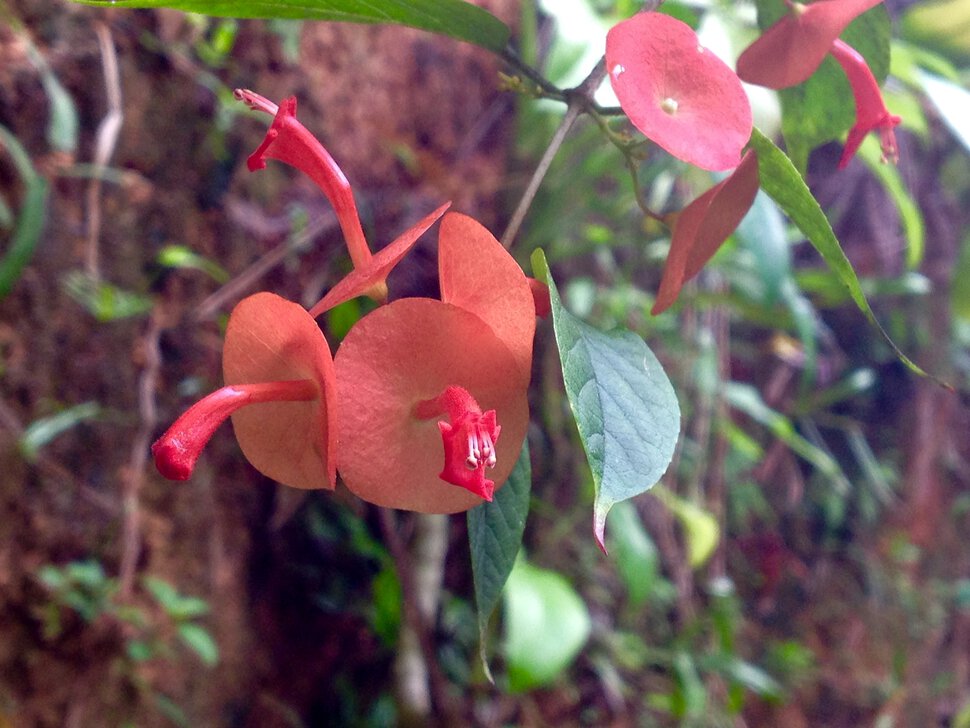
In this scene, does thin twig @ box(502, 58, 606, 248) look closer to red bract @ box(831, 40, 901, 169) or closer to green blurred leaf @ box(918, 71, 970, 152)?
red bract @ box(831, 40, 901, 169)

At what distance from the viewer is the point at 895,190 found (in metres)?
0.80

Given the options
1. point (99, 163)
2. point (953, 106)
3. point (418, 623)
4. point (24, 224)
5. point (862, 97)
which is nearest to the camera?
point (862, 97)

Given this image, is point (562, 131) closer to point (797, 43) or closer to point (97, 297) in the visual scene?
point (797, 43)

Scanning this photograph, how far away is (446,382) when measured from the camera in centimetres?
27

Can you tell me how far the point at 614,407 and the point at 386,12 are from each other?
0.21m

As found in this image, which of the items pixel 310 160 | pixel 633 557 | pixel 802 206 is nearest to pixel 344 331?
pixel 310 160

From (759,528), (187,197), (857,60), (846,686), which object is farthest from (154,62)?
(846,686)

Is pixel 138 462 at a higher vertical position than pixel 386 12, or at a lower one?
lower

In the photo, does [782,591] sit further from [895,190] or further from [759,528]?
[895,190]

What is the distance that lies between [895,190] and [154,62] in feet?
2.82

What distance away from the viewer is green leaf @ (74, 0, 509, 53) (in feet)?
1.01

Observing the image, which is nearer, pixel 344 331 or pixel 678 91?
pixel 678 91

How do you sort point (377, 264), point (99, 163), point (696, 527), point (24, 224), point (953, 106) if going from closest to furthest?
point (377, 264), point (953, 106), point (24, 224), point (99, 163), point (696, 527)

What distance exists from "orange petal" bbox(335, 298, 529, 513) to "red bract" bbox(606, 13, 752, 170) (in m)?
0.10
